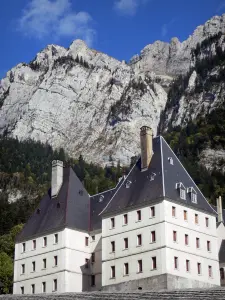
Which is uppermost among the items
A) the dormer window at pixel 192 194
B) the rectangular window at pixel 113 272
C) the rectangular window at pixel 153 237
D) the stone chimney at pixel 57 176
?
the stone chimney at pixel 57 176

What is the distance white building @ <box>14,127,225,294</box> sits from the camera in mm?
61719

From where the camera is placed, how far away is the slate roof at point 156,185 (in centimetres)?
6372

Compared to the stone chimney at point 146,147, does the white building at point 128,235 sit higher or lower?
lower

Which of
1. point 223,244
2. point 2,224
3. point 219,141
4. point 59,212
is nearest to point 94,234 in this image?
point 59,212

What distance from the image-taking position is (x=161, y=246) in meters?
60.9

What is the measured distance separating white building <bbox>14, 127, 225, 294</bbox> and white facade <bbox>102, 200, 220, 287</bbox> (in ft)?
0.33

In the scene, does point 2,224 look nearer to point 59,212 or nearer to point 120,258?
point 59,212

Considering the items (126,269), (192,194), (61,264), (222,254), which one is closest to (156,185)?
(192,194)

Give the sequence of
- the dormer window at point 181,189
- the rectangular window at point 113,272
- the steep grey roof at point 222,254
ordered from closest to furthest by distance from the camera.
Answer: the rectangular window at point 113,272 < the dormer window at point 181,189 < the steep grey roof at point 222,254

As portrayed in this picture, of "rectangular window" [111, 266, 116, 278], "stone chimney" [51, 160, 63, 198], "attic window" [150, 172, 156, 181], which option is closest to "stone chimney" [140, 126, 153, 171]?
"attic window" [150, 172, 156, 181]

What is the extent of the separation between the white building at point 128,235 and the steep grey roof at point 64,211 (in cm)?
12

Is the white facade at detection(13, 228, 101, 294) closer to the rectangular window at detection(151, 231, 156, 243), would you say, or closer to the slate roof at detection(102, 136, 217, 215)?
the slate roof at detection(102, 136, 217, 215)

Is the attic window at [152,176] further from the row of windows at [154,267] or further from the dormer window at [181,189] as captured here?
the row of windows at [154,267]

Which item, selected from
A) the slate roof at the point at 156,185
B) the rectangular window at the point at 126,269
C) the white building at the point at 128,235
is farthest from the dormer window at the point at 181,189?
the rectangular window at the point at 126,269
